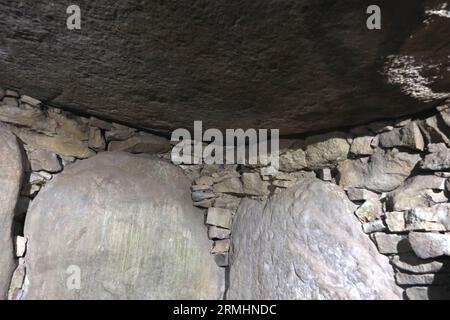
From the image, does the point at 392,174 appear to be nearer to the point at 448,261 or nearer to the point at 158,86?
the point at 448,261

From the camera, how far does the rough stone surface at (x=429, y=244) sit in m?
1.73

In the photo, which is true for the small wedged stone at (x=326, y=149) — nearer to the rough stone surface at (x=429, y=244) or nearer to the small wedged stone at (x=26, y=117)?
the rough stone surface at (x=429, y=244)

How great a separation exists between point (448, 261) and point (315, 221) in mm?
666

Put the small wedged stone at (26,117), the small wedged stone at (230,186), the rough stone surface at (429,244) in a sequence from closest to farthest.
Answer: the rough stone surface at (429,244), the small wedged stone at (26,117), the small wedged stone at (230,186)

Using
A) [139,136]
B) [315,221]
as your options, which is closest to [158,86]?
[139,136]

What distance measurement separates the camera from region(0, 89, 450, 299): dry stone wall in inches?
72.1

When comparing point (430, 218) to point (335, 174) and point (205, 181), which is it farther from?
→ point (205, 181)

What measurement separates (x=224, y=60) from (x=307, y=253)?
114 cm

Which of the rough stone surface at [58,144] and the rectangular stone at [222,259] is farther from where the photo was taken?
the rectangular stone at [222,259]

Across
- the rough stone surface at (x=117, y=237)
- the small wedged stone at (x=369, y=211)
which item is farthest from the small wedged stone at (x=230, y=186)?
the small wedged stone at (x=369, y=211)

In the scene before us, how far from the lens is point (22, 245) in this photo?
2.03m

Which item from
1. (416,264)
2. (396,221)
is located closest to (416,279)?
(416,264)

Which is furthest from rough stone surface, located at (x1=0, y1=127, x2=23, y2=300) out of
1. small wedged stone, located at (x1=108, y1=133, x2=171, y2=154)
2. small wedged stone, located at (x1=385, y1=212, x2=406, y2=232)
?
small wedged stone, located at (x1=385, y1=212, x2=406, y2=232)

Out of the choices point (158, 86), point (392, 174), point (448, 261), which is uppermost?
point (158, 86)
